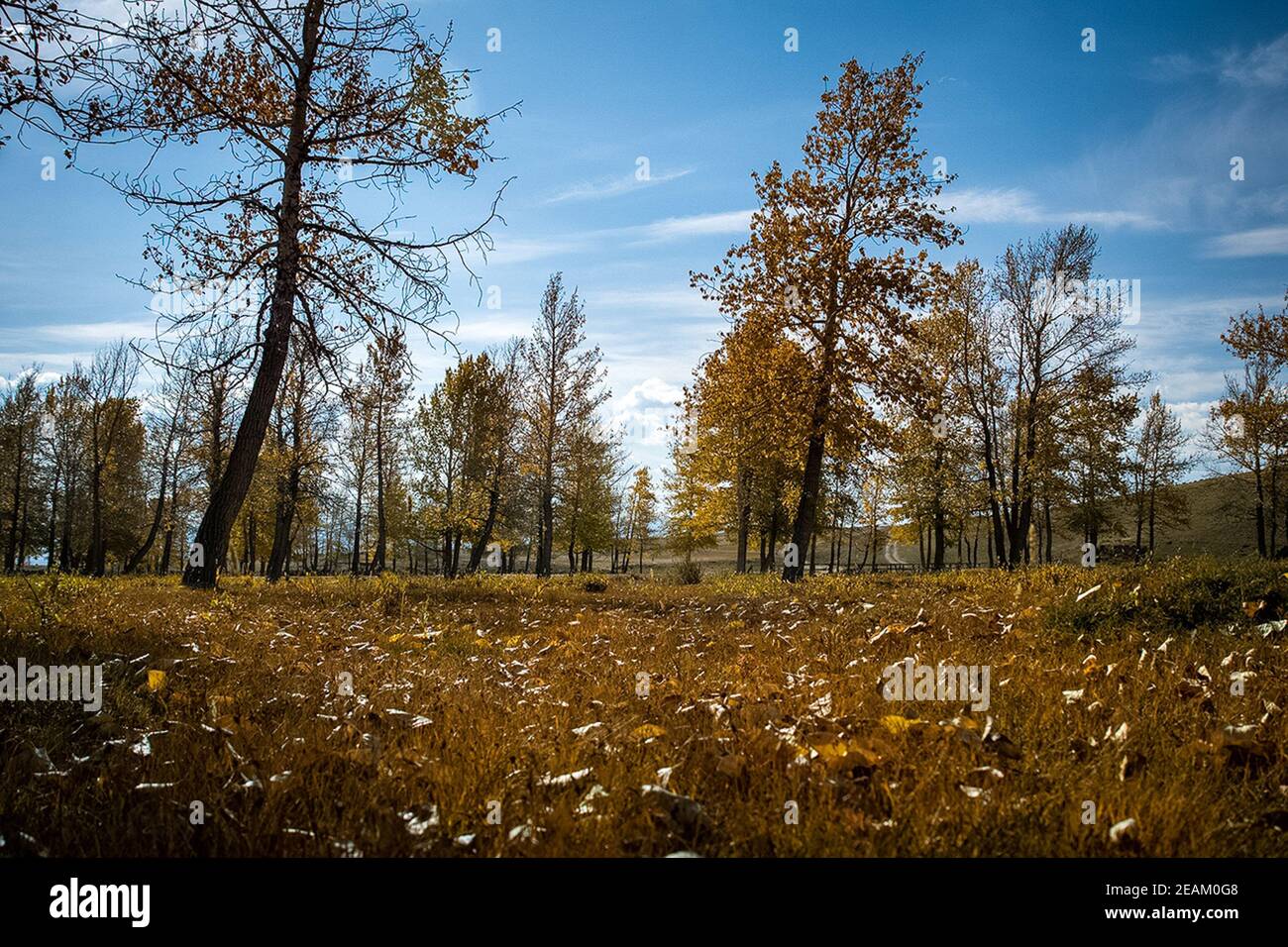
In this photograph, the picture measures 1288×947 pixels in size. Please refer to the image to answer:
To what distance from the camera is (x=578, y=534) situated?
48.5 metres

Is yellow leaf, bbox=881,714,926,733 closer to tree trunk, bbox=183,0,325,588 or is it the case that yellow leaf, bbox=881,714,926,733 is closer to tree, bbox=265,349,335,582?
tree trunk, bbox=183,0,325,588

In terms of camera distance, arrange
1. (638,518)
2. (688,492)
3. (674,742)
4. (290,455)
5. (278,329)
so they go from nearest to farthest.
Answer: (674,742)
(278,329)
(290,455)
(688,492)
(638,518)

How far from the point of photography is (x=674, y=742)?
3217 millimetres

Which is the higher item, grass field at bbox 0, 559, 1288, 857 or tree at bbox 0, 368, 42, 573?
tree at bbox 0, 368, 42, 573

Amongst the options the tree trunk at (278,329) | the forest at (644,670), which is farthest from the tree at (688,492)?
the tree trunk at (278,329)

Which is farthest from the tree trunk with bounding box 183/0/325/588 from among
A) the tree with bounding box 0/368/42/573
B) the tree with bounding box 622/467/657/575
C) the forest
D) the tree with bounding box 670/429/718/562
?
the tree with bounding box 622/467/657/575

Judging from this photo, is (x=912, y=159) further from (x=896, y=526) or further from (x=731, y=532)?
(x=896, y=526)

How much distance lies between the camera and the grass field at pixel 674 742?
7.63 ft

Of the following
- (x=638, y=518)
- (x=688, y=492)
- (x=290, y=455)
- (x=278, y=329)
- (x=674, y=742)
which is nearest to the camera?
(x=674, y=742)

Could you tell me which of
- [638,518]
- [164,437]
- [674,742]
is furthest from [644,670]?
[638,518]

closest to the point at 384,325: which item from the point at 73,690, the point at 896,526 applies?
the point at 73,690

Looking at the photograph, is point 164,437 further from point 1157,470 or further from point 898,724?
point 1157,470

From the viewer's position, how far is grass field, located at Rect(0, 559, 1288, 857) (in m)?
2.33
